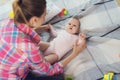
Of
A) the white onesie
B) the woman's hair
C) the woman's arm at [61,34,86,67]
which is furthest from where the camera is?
the white onesie

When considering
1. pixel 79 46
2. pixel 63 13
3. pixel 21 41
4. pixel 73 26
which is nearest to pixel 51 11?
pixel 63 13

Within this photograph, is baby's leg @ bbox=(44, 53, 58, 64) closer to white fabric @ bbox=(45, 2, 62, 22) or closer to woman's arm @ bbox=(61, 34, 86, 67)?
woman's arm @ bbox=(61, 34, 86, 67)

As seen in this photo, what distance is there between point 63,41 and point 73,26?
13 cm

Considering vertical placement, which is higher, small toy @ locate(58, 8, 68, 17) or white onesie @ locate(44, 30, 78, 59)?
small toy @ locate(58, 8, 68, 17)

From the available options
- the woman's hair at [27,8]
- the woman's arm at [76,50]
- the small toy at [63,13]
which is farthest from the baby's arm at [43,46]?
the woman's hair at [27,8]

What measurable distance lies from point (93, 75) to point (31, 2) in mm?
606

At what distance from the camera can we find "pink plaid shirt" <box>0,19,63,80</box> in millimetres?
1212

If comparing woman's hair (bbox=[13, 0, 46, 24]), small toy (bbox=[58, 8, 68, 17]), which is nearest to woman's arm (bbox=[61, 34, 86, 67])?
small toy (bbox=[58, 8, 68, 17])

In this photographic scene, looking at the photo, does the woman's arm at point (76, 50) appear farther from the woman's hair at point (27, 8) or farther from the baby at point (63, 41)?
the woman's hair at point (27, 8)

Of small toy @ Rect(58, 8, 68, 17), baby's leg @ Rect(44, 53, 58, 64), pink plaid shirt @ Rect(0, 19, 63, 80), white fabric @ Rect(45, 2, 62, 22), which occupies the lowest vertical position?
baby's leg @ Rect(44, 53, 58, 64)

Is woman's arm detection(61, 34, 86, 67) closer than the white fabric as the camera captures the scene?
Yes

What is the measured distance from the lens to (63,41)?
5.43 ft

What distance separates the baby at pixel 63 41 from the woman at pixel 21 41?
0.25 m

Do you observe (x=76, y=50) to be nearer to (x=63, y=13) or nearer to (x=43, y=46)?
(x=43, y=46)
